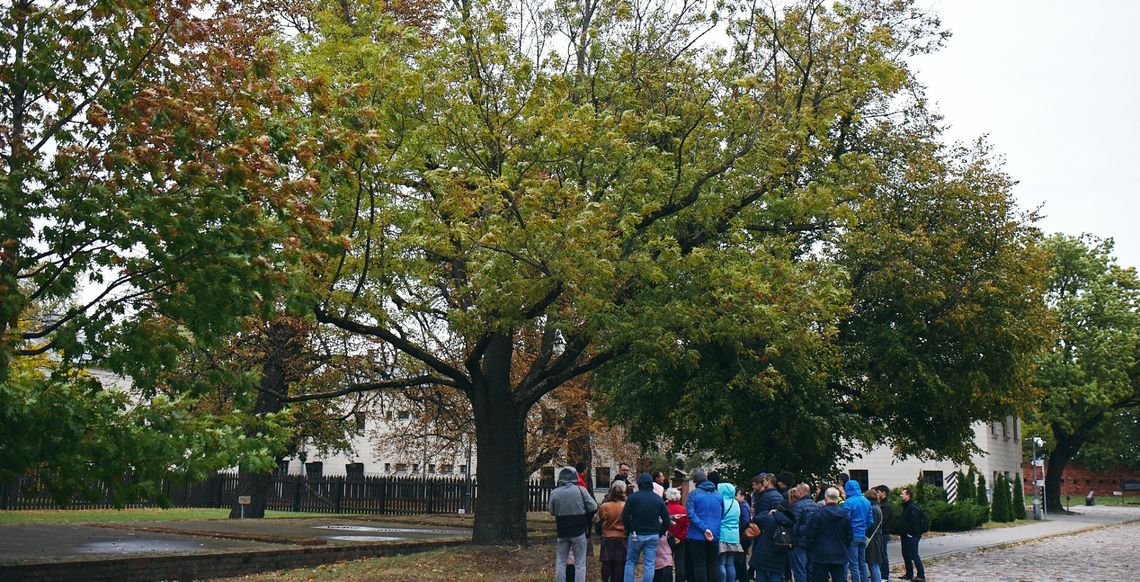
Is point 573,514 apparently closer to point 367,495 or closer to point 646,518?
point 646,518

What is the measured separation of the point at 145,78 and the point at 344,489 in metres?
27.9

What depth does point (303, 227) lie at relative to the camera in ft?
32.3

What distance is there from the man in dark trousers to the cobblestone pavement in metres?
7.23

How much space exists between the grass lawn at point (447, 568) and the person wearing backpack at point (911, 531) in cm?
541

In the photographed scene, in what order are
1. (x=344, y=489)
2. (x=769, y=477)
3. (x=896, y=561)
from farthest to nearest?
(x=344, y=489), (x=896, y=561), (x=769, y=477)

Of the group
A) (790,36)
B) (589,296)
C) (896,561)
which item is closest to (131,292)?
(589,296)

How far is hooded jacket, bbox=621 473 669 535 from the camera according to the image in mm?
12438

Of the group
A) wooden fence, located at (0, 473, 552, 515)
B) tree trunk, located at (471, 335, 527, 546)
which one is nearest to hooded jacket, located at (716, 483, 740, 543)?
tree trunk, located at (471, 335, 527, 546)

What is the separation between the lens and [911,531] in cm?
1691

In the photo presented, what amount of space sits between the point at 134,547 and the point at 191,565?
198cm

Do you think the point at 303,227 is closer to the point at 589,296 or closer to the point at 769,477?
the point at 589,296

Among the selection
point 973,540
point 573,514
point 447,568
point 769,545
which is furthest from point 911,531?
point 973,540

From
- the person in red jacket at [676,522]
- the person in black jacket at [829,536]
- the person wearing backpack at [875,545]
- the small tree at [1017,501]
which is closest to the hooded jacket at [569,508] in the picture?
the person in red jacket at [676,522]

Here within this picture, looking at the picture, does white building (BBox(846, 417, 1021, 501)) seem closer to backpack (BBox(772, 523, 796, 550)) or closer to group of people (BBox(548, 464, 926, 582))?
group of people (BBox(548, 464, 926, 582))
